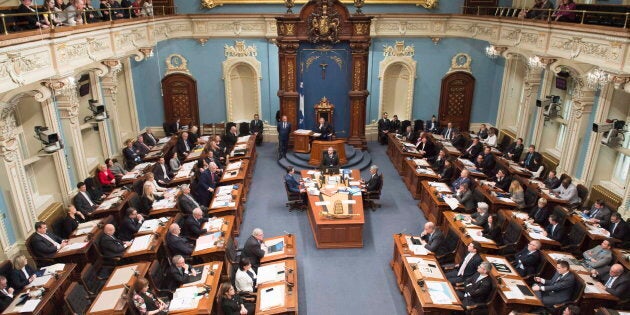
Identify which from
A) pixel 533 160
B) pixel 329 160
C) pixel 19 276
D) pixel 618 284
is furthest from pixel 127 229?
pixel 533 160

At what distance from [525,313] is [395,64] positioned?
480 inches

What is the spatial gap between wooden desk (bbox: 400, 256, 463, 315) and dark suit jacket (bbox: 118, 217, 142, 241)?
→ 5712 mm

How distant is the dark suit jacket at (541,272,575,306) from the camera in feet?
24.2

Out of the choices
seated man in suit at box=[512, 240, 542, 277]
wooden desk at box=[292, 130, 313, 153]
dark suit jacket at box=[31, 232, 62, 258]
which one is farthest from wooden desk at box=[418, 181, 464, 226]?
dark suit jacket at box=[31, 232, 62, 258]

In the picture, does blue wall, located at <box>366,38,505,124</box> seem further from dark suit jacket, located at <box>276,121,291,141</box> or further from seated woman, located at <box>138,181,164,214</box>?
seated woman, located at <box>138,181,164,214</box>

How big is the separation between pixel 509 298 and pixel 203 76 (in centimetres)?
1365

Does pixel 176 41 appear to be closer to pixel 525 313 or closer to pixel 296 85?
pixel 296 85

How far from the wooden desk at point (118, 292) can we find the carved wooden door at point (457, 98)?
1331cm

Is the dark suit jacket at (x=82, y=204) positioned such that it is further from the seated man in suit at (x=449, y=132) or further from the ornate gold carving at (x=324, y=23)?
the seated man in suit at (x=449, y=132)

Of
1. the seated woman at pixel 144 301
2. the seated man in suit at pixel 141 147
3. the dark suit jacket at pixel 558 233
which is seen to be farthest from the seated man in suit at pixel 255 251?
the seated man in suit at pixel 141 147

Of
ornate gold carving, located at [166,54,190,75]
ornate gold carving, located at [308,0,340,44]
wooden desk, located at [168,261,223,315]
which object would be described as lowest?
wooden desk, located at [168,261,223,315]

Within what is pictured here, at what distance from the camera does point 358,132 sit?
15.8m

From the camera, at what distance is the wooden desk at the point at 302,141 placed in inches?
588

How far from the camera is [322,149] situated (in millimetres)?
14031
